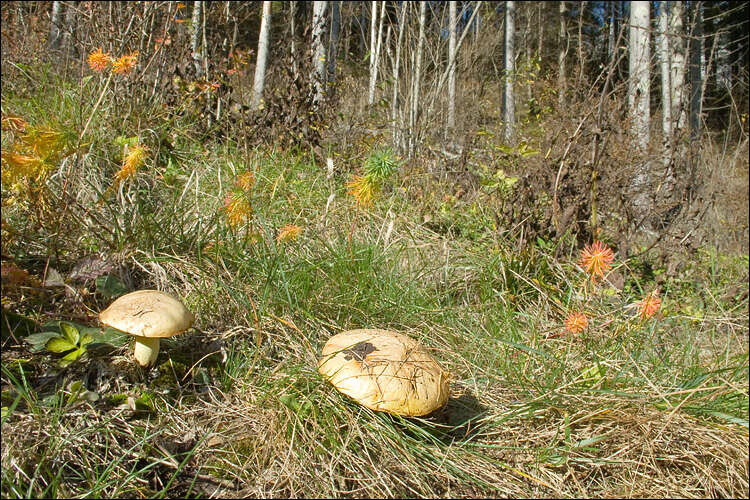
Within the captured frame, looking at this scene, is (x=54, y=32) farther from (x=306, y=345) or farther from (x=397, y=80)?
(x=306, y=345)

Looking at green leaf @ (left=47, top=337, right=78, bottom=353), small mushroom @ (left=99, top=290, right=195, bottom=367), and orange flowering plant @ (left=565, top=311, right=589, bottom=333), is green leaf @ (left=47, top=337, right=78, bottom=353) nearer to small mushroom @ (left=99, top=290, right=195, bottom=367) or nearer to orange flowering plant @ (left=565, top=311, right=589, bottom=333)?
small mushroom @ (left=99, top=290, right=195, bottom=367)

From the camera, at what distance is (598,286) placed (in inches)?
117

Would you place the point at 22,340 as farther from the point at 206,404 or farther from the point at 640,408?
the point at 640,408

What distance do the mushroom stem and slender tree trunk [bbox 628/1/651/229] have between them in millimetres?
2638

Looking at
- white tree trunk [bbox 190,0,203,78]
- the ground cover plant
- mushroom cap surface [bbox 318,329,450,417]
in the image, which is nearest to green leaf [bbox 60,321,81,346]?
the ground cover plant

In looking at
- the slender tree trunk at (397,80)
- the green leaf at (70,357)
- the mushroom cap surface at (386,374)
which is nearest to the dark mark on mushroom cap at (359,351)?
the mushroom cap surface at (386,374)

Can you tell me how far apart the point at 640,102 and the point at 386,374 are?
4.74 meters

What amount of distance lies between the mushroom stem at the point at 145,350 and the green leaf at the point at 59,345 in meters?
0.23

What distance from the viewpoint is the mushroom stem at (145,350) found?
69.2 inches

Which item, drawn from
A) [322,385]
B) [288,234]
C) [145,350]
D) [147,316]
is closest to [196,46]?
[288,234]

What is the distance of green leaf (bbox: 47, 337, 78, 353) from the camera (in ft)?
5.72

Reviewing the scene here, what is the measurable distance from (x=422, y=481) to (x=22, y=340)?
157 centimetres

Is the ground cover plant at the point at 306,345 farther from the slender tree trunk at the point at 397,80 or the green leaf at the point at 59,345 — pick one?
the slender tree trunk at the point at 397,80

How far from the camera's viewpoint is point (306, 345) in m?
2.12
